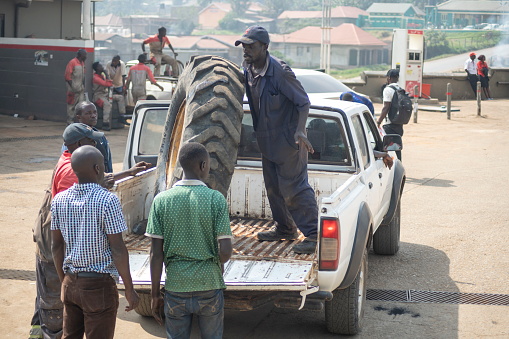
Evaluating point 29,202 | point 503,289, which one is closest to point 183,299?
point 503,289

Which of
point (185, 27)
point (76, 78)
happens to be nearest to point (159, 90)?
point (76, 78)

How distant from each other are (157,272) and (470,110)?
2387 centimetres

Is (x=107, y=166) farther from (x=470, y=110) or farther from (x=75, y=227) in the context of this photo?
(x=470, y=110)

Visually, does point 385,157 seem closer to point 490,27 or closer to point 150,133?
point 150,133

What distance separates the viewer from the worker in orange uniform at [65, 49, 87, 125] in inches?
754

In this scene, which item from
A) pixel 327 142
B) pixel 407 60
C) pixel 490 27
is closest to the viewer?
pixel 327 142

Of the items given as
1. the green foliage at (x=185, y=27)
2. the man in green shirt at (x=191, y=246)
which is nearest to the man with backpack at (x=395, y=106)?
the man in green shirt at (x=191, y=246)

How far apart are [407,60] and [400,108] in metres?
16.0

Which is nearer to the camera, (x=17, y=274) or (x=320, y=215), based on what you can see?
(x=320, y=215)

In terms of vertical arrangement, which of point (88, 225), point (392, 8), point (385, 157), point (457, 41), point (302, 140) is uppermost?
point (392, 8)

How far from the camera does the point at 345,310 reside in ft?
19.7

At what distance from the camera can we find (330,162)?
23.8 ft

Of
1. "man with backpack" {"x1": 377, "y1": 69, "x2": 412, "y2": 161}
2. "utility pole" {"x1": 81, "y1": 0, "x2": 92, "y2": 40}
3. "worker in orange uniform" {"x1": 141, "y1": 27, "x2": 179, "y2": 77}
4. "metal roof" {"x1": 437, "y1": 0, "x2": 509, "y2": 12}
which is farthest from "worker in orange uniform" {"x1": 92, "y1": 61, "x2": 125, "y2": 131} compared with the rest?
"metal roof" {"x1": 437, "y1": 0, "x2": 509, "y2": 12}

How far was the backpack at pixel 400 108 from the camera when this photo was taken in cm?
1220
